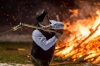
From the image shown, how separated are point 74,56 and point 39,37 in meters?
4.27

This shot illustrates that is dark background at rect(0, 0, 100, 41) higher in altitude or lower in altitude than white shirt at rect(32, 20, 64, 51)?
lower

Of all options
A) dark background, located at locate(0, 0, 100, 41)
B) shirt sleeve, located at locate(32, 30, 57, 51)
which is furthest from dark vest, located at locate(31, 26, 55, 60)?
dark background, located at locate(0, 0, 100, 41)

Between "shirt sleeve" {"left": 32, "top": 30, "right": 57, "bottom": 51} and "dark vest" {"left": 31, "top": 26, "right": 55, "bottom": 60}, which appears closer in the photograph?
"shirt sleeve" {"left": 32, "top": 30, "right": 57, "bottom": 51}

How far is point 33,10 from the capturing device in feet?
47.5

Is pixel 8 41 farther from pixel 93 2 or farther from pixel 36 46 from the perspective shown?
pixel 36 46

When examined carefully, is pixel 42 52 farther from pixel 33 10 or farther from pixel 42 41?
pixel 33 10

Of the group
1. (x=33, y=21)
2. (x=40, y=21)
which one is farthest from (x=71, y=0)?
(x=40, y=21)

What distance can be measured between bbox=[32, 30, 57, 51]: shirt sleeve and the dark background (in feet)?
29.9

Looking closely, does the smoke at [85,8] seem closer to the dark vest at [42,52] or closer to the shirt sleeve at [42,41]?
the dark vest at [42,52]

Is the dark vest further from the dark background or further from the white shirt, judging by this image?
the dark background

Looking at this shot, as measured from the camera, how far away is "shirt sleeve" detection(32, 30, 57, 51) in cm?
483

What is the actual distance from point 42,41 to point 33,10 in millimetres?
9812

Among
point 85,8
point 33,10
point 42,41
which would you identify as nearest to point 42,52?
point 42,41

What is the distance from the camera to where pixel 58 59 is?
897 centimetres
